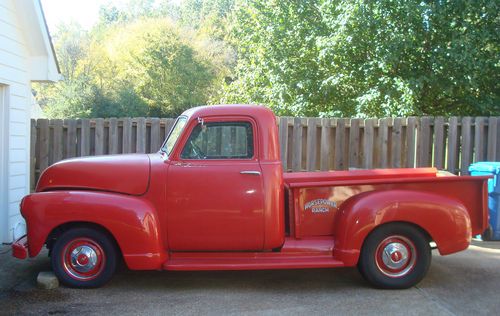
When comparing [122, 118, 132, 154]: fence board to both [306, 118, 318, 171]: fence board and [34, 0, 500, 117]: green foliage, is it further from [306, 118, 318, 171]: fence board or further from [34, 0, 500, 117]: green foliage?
[34, 0, 500, 117]: green foliage

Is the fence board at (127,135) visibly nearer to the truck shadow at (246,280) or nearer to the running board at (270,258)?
the truck shadow at (246,280)

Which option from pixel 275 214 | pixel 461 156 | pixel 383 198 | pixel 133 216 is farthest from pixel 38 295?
pixel 461 156

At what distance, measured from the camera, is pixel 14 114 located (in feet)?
24.7

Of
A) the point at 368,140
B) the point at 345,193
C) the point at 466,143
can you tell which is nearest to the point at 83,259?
the point at 345,193

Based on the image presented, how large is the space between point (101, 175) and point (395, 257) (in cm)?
332

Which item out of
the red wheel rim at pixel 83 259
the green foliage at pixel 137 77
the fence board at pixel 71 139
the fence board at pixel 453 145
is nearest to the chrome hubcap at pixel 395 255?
the red wheel rim at pixel 83 259

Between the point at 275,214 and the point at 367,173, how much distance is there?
135 cm

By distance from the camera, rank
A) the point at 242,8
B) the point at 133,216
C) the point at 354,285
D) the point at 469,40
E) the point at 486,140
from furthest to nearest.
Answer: the point at 242,8 → the point at 469,40 → the point at 486,140 → the point at 354,285 → the point at 133,216

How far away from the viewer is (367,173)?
19.7 ft

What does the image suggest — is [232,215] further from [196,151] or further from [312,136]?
[312,136]

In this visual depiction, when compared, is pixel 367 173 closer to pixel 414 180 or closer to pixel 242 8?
pixel 414 180

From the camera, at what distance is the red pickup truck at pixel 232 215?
5.32 metres

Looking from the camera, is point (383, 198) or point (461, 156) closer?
point (383, 198)

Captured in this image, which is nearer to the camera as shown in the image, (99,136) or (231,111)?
(231,111)
